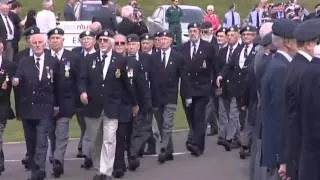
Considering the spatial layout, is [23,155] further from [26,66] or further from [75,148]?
[26,66]

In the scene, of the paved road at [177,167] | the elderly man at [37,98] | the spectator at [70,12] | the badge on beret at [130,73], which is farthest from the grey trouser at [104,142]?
the spectator at [70,12]

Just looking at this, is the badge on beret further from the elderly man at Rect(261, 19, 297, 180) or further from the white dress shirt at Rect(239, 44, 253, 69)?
the elderly man at Rect(261, 19, 297, 180)

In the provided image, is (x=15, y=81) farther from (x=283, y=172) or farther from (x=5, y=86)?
(x=283, y=172)

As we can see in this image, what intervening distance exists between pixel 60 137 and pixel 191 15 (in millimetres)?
19382

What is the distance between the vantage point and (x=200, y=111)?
16.0 m

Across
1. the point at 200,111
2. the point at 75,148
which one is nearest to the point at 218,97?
Answer: the point at 200,111

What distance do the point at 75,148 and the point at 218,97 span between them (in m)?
2.74

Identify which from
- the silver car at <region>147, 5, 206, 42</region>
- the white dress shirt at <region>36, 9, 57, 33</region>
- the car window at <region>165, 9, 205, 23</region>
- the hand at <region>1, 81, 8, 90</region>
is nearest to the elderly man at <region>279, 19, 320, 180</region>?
the hand at <region>1, 81, 8, 90</region>

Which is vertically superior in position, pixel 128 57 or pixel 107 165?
pixel 128 57

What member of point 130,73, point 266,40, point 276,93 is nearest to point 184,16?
point 130,73

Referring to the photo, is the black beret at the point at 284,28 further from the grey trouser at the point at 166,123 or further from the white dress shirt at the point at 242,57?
the white dress shirt at the point at 242,57

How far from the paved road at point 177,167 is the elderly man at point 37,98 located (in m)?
0.54

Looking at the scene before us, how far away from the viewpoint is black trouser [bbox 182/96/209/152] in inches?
624

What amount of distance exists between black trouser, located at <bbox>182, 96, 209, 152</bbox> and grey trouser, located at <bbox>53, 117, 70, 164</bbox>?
2.56m
